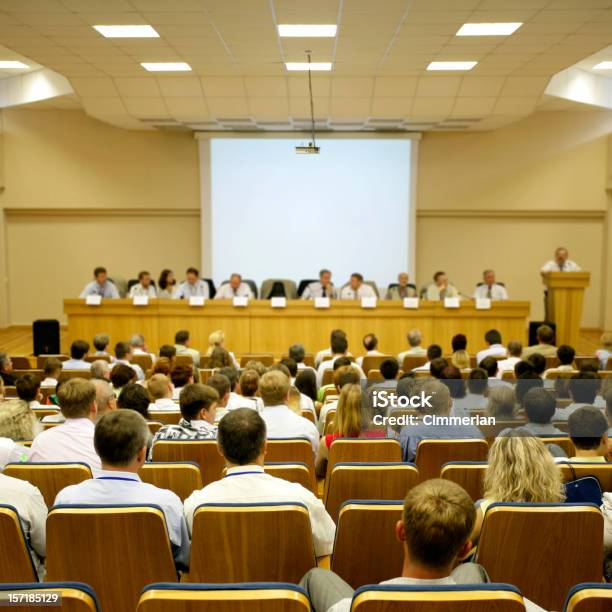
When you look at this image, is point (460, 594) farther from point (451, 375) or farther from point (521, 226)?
point (521, 226)

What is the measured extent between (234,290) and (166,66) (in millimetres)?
3225

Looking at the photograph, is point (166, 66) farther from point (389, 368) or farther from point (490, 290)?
point (389, 368)

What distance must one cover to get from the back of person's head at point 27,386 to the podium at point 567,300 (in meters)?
7.60

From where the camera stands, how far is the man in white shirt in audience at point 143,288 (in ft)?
34.3

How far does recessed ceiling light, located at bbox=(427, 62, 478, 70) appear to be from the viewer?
920 cm

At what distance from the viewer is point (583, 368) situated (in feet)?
20.7

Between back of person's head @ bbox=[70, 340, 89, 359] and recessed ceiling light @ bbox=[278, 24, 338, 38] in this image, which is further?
recessed ceiling light @ bbox=[278, 24, 338, 38]

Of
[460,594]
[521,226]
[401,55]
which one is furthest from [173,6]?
[521,226]

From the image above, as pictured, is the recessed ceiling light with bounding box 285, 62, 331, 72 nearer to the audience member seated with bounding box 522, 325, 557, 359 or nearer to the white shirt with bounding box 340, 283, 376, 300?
A: the white shirt with bounding box 340, 283, 376, 300

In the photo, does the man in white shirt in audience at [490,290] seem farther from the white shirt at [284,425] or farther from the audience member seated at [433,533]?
the audience member seated at [433,533]

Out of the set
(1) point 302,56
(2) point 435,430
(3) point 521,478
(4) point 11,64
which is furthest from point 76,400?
(4) point 11,64

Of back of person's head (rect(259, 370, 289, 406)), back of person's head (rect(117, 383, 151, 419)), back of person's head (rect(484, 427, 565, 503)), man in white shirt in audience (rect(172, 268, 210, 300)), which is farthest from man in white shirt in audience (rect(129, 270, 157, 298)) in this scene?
back of person's head (rect(484, 427, 565, 503))

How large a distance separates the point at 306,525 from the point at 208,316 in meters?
7.77

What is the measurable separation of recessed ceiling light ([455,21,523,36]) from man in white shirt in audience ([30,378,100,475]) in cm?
567
